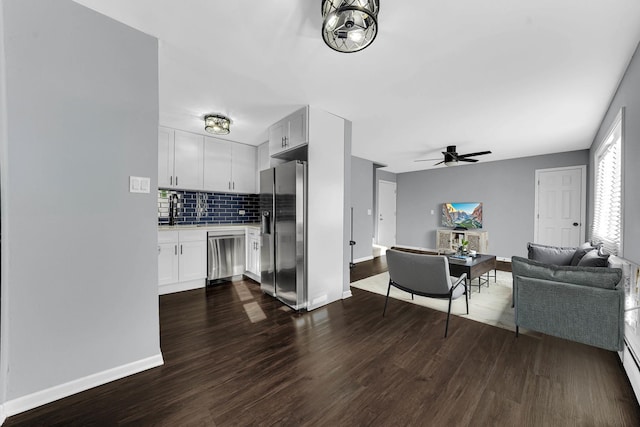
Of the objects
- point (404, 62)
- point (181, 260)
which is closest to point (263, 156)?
point (181, 260)

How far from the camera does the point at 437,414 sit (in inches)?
56.2

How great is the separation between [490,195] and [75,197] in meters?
7.39

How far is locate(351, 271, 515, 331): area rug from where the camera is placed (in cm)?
271

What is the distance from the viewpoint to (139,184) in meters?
1.75

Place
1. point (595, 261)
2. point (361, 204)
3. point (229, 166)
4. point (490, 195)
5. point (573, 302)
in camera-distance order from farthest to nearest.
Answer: point (490, 195)
point (361, 204)
point (229, 166)
point (595, 261)
point (573, 302)

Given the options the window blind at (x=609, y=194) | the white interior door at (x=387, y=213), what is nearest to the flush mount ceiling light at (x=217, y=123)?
the window blind at (x=609, y=194)

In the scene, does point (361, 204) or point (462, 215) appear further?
point (462, 215)

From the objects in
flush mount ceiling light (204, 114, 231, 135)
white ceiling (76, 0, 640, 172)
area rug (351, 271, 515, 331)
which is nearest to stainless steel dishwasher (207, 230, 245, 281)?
flush mount ceiling light (204, 114, 231, 135)

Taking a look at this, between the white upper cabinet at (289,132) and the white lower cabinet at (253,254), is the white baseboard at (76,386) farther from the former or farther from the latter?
the white upper cabinet at (289,132)

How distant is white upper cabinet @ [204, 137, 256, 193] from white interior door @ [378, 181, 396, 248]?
3990 millimetres

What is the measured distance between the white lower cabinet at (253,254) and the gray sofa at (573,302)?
128 inches

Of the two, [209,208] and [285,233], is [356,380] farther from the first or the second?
[209,208]

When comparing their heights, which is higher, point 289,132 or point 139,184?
point 289,132

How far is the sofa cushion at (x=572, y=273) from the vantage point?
184cm
